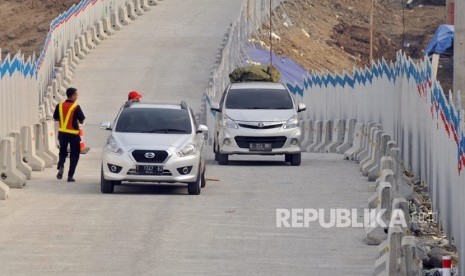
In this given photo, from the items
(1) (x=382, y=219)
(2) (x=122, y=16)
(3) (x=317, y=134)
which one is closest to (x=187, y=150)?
(1) (x=382, y=219)

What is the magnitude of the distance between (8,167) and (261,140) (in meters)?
7.59

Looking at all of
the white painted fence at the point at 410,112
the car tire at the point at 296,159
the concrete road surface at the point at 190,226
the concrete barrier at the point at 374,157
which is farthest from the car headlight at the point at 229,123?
the concrete barrier at the point at 374,157

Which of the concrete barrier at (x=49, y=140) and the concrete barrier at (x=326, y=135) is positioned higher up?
the concrete barrier at (x=49, y=140)

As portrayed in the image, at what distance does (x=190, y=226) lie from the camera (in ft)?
68.7

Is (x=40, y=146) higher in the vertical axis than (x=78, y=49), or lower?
lower

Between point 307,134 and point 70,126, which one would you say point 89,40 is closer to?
point 307,134

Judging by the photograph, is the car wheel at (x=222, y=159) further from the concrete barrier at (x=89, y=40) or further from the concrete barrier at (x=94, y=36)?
the concrete barrier at (x=94, y=36)

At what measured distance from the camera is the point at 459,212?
18.2 m

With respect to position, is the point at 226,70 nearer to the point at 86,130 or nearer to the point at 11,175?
the point at 86,130

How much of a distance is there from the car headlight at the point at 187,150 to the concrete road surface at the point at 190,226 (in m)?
0.67

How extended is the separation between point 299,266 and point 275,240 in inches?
77.7

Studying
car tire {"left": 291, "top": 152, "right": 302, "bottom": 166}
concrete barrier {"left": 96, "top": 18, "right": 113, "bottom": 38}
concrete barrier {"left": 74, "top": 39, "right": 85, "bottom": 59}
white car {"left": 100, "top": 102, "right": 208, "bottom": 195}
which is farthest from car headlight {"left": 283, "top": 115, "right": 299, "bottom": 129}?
concrete barrier {"left": 96, "top": 18, "right": 113, "bottom": 38}

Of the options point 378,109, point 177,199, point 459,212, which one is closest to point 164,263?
point 459,212

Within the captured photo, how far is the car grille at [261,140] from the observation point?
104 feet
